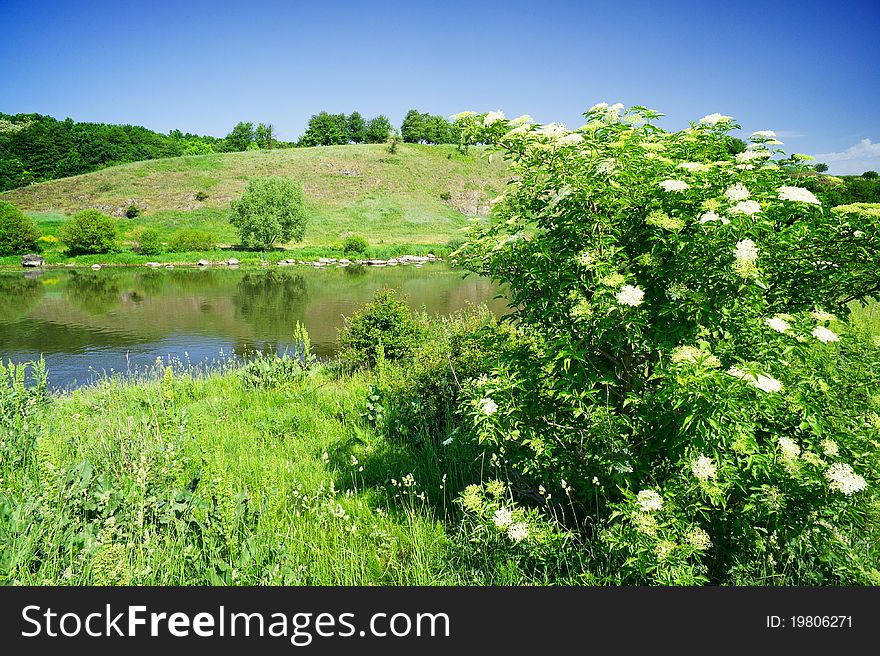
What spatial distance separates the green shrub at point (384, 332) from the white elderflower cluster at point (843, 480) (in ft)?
24.8

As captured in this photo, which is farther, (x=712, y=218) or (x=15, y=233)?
(x=15, y=233)

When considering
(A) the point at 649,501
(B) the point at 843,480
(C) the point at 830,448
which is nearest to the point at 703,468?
(A) the point at 649,501

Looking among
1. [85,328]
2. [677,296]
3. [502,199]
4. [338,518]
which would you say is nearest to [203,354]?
[85,328]

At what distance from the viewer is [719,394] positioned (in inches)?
95.4

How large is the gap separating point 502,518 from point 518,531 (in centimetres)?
11

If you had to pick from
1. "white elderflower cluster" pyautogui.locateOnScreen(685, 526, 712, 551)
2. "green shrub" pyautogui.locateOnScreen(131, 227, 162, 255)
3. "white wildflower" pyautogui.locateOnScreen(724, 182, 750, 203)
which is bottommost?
"white elderflower cluster" pyautogui.locateOnScreen(685, 526, 712, 551)

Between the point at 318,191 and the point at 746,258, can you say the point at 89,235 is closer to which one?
the point at 318,191

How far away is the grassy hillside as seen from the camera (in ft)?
188

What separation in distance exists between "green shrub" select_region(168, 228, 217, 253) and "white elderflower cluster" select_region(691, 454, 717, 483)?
48486 mm

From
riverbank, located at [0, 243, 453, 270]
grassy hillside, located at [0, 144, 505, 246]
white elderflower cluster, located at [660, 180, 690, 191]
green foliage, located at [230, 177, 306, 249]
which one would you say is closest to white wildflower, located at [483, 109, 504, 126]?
white elderflower cluster, located at [660, 180, 690, 191]

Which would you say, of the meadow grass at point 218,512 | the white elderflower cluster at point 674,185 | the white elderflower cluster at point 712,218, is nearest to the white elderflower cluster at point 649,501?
the meadow grass at point 218,512

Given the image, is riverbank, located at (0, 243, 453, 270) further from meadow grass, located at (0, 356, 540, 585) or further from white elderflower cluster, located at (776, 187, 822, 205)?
white elderflower cluster, located at (776, 187, 822, 205)

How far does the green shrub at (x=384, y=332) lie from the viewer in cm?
1002

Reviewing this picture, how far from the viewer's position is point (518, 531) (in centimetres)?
293
